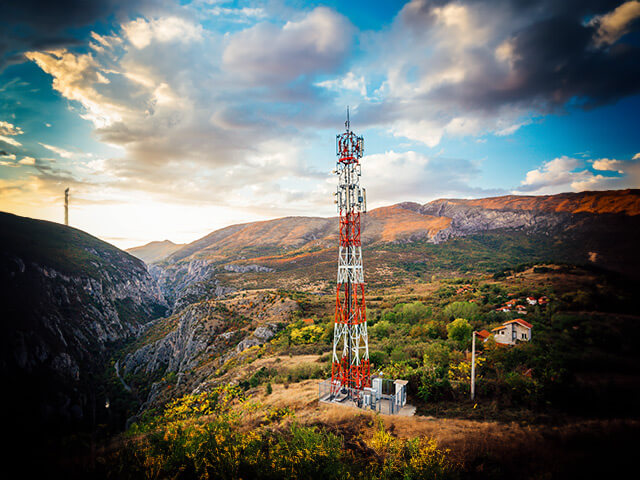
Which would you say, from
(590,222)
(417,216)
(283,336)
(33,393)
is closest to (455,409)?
(590,222)

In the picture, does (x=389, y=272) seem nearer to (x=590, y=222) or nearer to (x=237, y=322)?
(x=237, y=322)

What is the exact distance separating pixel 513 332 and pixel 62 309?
225ft

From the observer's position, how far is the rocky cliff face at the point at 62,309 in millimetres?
10266

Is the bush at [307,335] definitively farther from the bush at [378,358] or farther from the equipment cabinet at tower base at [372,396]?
the equipment cabinet at tower base at [372,396]

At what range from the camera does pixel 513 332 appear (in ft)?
76.3

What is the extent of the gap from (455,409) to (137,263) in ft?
439

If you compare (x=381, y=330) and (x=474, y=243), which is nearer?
(x=381, y=330)

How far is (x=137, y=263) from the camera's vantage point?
391 ft

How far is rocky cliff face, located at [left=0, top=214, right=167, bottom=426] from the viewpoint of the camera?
10266mm

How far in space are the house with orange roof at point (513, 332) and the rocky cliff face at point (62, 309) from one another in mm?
26652

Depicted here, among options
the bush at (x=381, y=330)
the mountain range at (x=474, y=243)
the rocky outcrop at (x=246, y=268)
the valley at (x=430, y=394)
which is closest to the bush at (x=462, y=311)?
the valley at (x=430, y=394)

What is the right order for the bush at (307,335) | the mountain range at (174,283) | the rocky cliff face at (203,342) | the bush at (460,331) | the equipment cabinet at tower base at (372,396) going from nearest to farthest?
1. the mountain range at (174,283)
2. the equipment cabinet at tower base at (372,396)
3. the bush at (460,331)
4. the bush at (307,335)
5. the rocky cliff face at (203,342)

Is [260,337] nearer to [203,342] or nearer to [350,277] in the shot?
[203,342]

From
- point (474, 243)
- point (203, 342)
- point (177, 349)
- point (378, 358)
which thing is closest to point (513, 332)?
point (378, 358)
